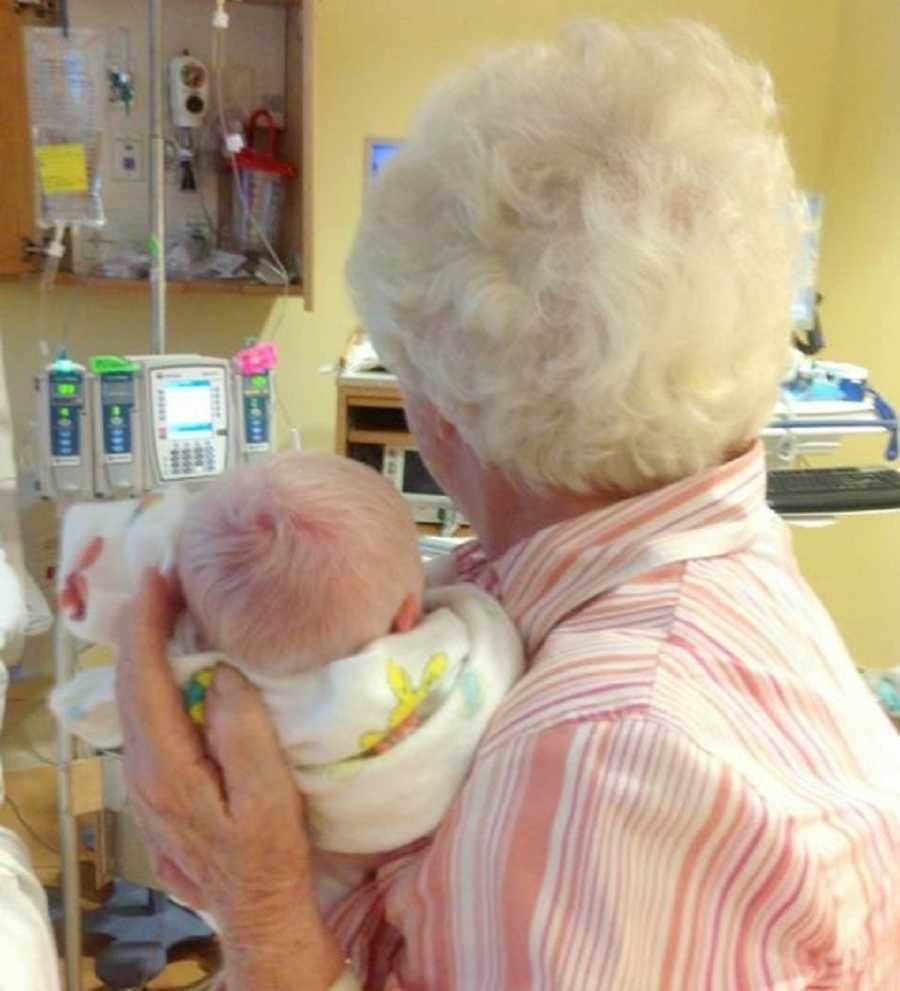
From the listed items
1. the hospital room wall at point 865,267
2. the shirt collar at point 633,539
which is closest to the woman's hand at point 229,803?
the shirt collar at point 633,539

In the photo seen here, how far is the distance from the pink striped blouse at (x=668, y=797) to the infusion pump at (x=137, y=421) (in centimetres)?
109

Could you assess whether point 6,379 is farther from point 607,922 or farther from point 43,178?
point 607,922

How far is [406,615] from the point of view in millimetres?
779

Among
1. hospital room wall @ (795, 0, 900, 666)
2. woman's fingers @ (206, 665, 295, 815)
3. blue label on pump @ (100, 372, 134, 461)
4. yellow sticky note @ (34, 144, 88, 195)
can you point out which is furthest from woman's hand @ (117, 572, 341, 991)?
hospital room wall @ (795, 0, 900, 666)

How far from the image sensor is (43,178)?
200 cm

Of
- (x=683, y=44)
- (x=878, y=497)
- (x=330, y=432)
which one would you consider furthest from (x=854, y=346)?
(x=683, y=44)

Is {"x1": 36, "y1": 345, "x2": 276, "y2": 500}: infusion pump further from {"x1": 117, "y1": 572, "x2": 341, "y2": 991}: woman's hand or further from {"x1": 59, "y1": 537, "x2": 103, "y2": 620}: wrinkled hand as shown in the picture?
{"x1": 117, "y1": 572, "x2": 341, "y2": 991}: woman's hand

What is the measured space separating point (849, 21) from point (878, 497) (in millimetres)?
1430

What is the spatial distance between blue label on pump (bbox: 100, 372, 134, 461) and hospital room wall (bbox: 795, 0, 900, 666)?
1966 mm

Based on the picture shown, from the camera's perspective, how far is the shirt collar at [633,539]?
754 mm

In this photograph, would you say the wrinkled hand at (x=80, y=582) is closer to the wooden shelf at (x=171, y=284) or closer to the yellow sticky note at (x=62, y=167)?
the yellow sticky note at (x=62, y=167)

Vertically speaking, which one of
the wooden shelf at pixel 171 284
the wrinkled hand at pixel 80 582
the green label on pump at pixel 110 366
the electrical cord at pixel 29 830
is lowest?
the electrical cord at pixel 29 830

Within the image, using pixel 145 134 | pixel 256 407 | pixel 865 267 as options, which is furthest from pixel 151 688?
pixel 865 267

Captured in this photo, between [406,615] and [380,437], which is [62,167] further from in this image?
[406,615]
